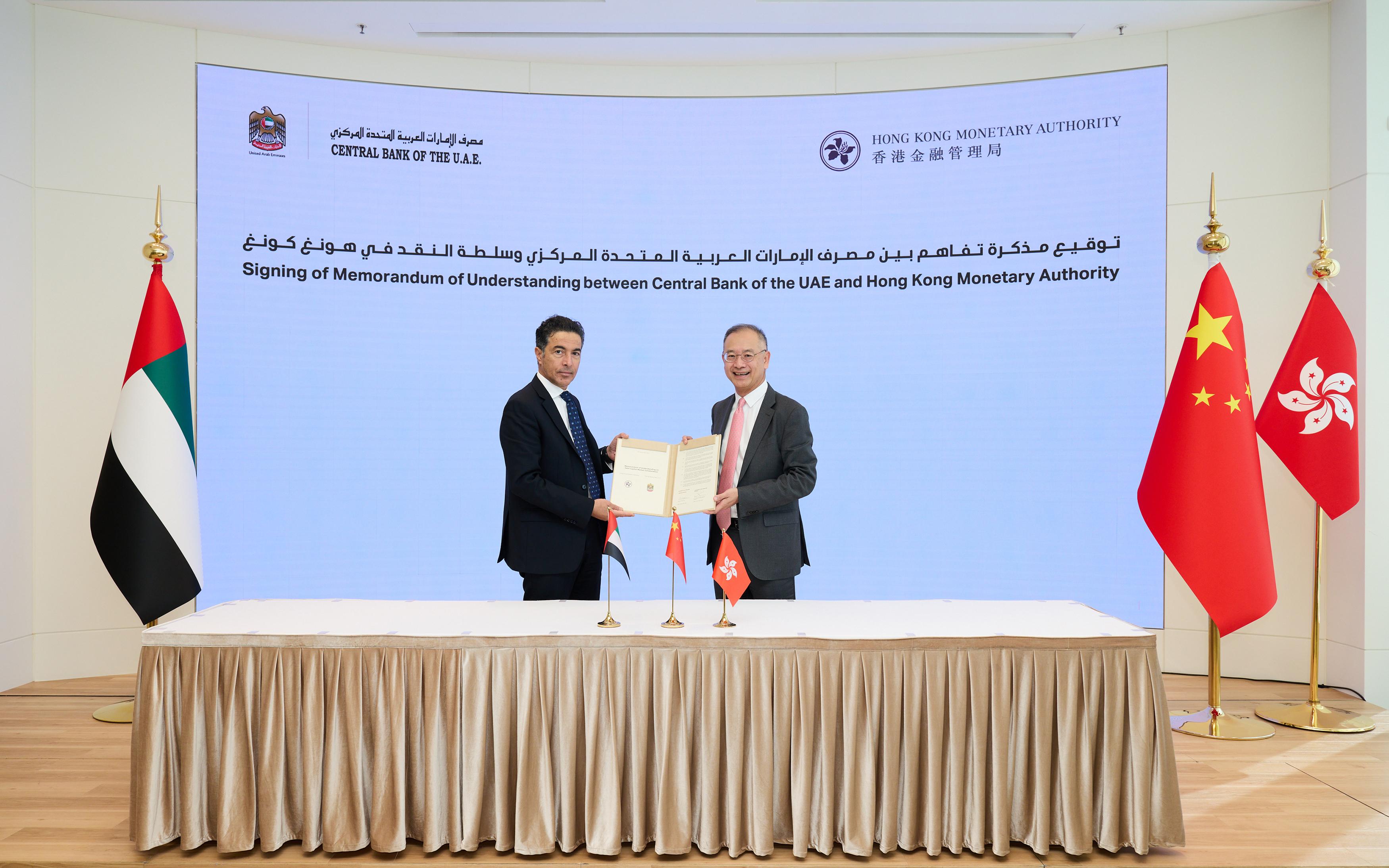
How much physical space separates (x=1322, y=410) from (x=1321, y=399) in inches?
1.9

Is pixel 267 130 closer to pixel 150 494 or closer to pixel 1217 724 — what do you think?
pixel 150 494

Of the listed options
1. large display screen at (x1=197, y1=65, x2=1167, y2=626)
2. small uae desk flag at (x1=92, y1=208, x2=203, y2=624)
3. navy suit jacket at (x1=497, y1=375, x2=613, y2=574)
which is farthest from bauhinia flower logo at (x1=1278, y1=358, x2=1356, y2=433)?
small uae desk flag at (x1=92, y1=208, x2=203, y2=624)

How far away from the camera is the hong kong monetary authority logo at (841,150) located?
4.98m

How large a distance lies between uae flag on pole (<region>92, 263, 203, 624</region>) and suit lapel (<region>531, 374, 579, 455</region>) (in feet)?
5.18

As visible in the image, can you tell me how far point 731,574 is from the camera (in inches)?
99.5

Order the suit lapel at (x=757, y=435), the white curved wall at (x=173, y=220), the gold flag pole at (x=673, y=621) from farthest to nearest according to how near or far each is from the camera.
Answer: the white curved wall at (x=173, y=220) → the suit lapel at (x=757, y=435) → the gold flag pole at (x=673, y=621)

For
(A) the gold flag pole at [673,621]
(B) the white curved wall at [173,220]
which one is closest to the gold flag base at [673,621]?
(A) the gold flag pole at [673,621]

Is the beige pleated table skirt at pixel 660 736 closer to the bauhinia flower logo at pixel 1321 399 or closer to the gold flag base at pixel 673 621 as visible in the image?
the gold flag base at pixel 673 621

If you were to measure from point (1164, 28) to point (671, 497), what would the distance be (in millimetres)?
4088

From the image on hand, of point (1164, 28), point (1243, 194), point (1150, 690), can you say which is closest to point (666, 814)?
point (1150, 690)

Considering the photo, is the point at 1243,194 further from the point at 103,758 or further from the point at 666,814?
the point at 103,758

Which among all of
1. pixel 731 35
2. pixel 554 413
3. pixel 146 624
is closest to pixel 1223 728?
pixel 554 413

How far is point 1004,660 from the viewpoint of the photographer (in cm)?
238

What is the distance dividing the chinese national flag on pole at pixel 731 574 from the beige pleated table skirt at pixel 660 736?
15 centimetres
